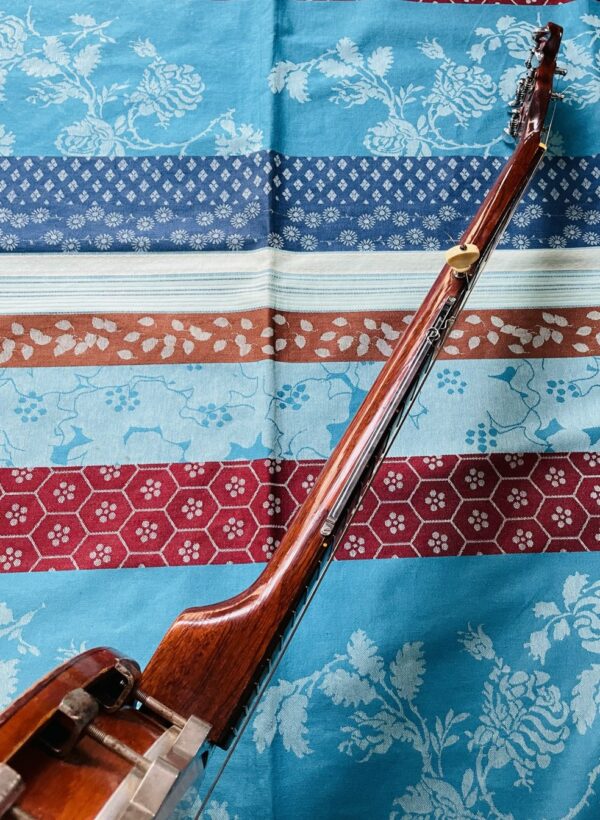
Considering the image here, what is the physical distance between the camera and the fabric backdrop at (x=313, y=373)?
59 cm

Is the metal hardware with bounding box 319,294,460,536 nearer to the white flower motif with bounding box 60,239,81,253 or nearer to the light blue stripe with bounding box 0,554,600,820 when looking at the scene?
the light blue stripe with bounding box 0,554,600,820

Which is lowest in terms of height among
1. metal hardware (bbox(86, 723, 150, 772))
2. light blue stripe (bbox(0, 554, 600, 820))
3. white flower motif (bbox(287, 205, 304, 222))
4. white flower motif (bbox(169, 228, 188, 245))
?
light blue stripe (bbox(0, 554, 600, 820))

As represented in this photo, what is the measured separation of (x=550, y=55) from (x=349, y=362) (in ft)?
1.27

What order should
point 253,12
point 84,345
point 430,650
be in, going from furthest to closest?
point 253,12 → point 84,345 → point 430,650

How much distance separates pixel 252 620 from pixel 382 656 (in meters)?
0.21

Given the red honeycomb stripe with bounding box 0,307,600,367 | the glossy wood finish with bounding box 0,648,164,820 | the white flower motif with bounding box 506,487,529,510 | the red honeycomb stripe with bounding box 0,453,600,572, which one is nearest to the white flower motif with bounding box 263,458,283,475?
the red honeycomb stripe with bounding box 0,453,600,572

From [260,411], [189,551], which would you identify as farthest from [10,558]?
[260,411]

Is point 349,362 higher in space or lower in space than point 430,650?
higher

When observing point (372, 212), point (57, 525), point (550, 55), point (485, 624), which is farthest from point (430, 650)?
point (550, 55)

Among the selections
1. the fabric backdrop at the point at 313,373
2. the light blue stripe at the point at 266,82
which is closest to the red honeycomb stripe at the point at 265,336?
the fabric backdrop at the point at 313,373

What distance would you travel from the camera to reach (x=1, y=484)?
66cm

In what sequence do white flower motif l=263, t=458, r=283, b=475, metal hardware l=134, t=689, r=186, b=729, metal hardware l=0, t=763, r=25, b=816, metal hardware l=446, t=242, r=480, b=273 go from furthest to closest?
white flower motif l=263, t=458, r=283, b=475, metal hardware l=446, t=242, r=480, b=273, metal hardware l=134, t=689, r=186, b=729, metal hardware l=0, t=763, r=25, b=816

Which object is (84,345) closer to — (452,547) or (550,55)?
(452,547)

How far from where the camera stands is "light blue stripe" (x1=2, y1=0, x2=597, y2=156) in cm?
80
